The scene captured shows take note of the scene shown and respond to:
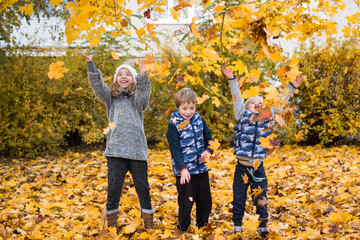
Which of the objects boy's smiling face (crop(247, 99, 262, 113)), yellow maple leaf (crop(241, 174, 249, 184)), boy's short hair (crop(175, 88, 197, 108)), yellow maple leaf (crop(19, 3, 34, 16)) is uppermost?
yellow maple leaf (crop(19, 3, 34, 16))

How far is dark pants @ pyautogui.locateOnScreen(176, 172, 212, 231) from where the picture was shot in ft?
9.00

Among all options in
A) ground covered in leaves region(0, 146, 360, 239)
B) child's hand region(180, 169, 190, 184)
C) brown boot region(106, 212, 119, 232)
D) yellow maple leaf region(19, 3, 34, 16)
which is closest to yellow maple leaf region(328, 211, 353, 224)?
ground covered in leaves region(0, 146, 360, 239)

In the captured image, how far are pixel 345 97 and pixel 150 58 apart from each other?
5467mm

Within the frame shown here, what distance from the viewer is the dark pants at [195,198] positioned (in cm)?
274

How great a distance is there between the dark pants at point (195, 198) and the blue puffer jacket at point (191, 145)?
0.08 metres

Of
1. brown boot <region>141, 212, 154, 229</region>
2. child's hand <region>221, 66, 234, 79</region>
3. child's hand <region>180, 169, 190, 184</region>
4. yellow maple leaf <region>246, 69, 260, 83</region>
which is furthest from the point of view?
brown boot <region>141, 212, 154, 229</region>

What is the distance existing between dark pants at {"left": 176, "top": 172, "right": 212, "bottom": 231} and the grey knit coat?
1.43 feet

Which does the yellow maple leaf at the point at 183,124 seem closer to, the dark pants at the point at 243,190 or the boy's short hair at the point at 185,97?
the boy's short hair at the point at 185,97

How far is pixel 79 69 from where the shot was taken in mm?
7234

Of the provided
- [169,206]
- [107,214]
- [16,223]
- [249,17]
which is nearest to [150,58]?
[249,17]

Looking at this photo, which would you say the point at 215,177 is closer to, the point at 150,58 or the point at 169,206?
the point at 169,206

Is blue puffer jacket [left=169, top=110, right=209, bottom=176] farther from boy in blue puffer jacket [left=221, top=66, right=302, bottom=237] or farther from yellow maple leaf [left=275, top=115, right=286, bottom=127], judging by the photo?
yellow maple leaf [left=275, top=115, right=286, bottom=127]

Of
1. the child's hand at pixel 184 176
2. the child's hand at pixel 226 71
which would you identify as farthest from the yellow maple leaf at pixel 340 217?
the child's hand at pixel 226 71

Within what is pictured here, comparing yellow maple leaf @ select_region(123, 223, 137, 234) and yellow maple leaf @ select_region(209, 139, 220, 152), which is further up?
yellow maple leaf @ select_region(209, 139, 220, 152)
